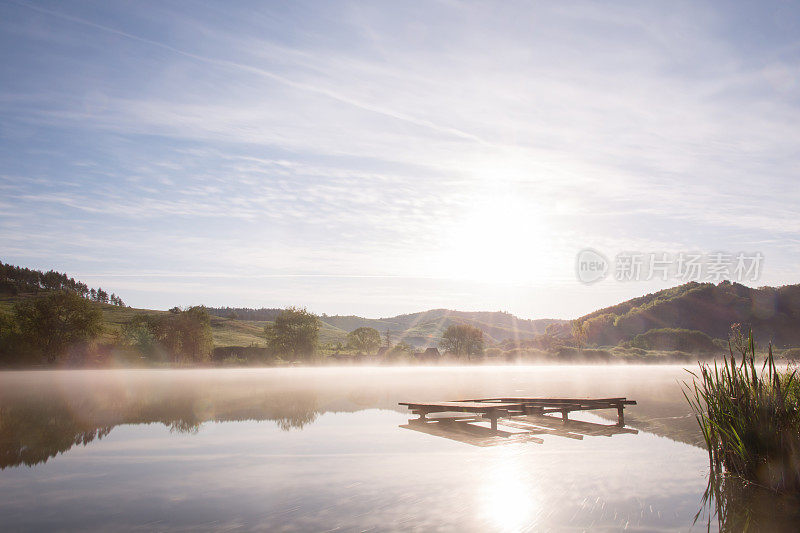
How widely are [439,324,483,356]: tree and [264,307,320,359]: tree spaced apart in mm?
38064

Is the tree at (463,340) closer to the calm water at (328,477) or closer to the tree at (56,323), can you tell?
the tree at (56,323)

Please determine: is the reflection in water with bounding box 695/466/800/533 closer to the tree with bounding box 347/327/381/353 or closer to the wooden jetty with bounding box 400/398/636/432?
the wooden jetty with bounding box 400/398/636/432

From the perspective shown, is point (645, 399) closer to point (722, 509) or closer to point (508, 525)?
point (722, 509)

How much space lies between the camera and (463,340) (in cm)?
Result: 11775

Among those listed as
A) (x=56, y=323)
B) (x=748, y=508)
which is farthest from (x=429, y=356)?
(x=748, y=508)

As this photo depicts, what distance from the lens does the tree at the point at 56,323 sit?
63.6m

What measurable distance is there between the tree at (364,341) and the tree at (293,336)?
35461 millimetres

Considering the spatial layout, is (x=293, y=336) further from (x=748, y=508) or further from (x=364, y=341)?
(x=748, y=508)

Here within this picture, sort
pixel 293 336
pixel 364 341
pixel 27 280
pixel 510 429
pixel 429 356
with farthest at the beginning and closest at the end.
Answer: pixel 27 280
pixel 364 341
pixel 429 356
pixel 293 336
pixel 510 429

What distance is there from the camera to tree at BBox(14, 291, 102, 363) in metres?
63.6

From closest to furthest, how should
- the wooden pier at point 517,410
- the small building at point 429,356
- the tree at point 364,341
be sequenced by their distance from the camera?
the wooden pier at point 517,410
the small building at point 429,356
the tree at point 364,341

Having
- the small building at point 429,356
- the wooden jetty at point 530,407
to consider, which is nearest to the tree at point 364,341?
the small building at point 429,356

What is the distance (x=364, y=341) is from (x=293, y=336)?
Answer: 39360mm

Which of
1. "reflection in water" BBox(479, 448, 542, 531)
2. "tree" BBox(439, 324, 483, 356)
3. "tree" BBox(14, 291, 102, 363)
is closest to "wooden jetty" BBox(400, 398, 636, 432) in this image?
"reflection in water" BBox(479, 448, 542, 531)
